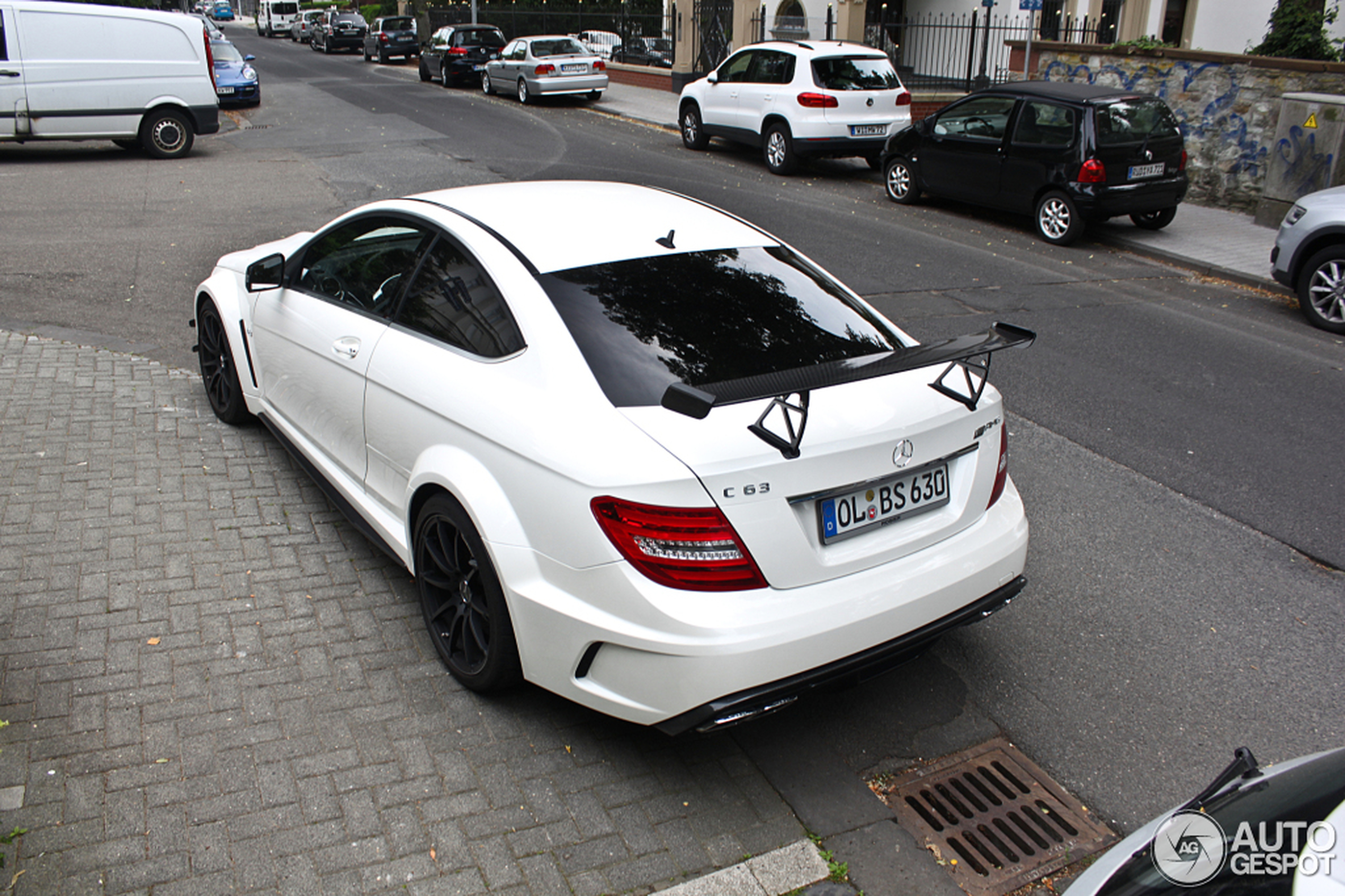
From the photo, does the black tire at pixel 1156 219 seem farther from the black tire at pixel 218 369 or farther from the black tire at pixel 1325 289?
the black tire at pixel 218 369

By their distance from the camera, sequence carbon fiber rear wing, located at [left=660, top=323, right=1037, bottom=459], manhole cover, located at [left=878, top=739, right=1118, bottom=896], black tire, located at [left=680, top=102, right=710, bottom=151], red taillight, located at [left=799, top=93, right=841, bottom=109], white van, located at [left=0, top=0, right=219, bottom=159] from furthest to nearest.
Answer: black tire, located at [left=680, top=102, right=710, bottom=151], red taillight, located at [left=799, top=93, right=841, bottom=109], white van, located at [left=0, top=0, right=219, bottom=159], manhole cover, located at [left=878, top=739, right=1118, bottom=896], carbon fiber rear wing, located at [left=660, top=323, right=1037, bottom=459]

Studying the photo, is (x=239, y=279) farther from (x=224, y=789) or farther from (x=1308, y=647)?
(x=1308, y=647)

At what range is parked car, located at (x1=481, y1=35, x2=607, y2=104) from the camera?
25578mm

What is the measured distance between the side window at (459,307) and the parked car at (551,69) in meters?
23.0

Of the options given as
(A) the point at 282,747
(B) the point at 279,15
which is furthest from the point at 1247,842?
(B) the point at 279,15

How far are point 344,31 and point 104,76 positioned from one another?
113 ft

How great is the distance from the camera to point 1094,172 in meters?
11.8

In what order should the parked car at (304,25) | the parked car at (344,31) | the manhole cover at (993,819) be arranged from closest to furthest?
the manhole cover at (993,819), the parked car at (344,31), the parked car at (304,25)

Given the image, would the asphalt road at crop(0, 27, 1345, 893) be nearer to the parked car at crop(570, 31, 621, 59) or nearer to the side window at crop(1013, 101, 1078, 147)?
the side window at crop(1013, 101, 1078, 147)

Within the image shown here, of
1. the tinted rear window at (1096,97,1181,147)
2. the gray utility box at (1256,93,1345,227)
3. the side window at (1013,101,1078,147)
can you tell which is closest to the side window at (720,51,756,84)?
the side window at (1013,101,1078,147)

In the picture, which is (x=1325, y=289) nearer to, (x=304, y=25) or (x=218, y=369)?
(x=218, y=369)

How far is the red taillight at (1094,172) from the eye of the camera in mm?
11820

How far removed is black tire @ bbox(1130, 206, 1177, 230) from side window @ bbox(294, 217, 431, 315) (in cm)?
1097

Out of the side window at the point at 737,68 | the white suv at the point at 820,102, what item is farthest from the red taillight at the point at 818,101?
the side window at the point at 737,68
